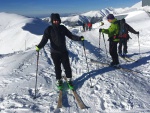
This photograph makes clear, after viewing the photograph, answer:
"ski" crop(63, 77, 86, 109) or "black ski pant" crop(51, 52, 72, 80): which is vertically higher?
"black ski pant" crop(51, 52, 72, 80)

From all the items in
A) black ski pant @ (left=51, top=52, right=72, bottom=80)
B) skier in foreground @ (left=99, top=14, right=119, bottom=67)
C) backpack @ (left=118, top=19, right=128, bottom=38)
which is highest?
backpack @ (left=118, top=19, right=128, bottom=38)

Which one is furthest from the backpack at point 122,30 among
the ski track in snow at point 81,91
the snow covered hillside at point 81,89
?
the ski track in snow at point 81,91

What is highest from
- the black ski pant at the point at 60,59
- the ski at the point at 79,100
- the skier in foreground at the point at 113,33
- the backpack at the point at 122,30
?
the backpack at the point at 122,30

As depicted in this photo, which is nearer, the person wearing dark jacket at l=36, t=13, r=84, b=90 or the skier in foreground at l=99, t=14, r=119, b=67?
the person wearing dark jacket at l=36, t=13, r=84, b=90

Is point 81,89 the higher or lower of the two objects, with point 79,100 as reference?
higher

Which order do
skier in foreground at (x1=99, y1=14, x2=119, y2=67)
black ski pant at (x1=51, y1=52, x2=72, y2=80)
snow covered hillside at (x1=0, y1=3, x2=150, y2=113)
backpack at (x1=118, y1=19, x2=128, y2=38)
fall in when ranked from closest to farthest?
1. snow covered hillside at (x1=0, y1=3, x2=150, y2=113)
2. black ski pant at (x1=51, y1=52, x2=72, y2=80)
3. skier in foreground at (x1=99, y1=14, x2=119, y2=67)
4. backpack at (x1=118, y1=19, x2=128, y2=38)

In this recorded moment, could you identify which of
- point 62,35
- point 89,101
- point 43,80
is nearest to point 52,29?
point 62,35

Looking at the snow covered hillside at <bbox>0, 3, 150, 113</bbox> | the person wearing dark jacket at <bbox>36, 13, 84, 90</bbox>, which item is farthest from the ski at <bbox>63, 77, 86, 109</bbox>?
the person wearing dark jacket at <bbox>36, 13, 84, 90</bbox>

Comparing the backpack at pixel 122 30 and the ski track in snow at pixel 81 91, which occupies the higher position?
the backpack at pixel 122 30

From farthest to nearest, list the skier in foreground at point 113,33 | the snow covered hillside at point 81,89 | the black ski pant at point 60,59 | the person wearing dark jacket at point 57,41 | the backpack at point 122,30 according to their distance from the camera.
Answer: the backpack at point 122,30 < the skier in foreground at point 113,33 < the black ski pant at point 60,59 < the person wearing dark jacket at point 57,41 < the snow covered hillside at point 81,89

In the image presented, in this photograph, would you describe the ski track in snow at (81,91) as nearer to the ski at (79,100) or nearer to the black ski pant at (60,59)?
the ski at (79,100)

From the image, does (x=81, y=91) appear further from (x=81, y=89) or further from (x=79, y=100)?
(x=79, y=100)

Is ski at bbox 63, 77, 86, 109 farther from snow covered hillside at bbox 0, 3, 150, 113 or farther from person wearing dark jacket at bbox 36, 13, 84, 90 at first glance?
person wearing dark jacket at bbox 36, 13, 84, 90

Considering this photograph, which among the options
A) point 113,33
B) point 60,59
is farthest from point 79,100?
point 113,33
